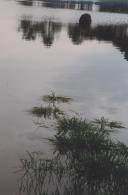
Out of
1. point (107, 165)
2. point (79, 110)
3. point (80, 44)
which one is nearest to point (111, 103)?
point (79, 110)

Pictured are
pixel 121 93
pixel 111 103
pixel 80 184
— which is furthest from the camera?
pixel 121 93

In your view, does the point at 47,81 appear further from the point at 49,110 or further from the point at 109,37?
the point at 109,37

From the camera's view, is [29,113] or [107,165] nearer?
[107,165]

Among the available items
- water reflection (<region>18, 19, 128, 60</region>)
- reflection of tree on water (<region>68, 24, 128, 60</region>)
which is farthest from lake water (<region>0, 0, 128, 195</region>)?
reflection of tree on water (<region>68, 24, 128, 60</region>)

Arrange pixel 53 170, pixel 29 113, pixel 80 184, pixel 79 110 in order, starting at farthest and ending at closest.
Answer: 1. pixel 79 110
2. pixel 29 113
3. pixel 53 170
4. pixel 80 184

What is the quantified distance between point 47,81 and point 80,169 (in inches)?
601

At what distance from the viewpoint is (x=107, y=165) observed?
1268 cm

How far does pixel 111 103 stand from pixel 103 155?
440 inches

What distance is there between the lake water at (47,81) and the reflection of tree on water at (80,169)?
22.6 inches

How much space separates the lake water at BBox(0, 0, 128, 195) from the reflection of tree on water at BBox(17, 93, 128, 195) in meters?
0.57

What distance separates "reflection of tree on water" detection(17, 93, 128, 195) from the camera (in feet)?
40.3

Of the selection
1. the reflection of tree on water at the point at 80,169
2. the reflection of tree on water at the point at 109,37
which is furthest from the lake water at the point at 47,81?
the reflection of tree on water at the point at 80,169

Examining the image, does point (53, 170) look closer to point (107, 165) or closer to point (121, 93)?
point (107, 165)

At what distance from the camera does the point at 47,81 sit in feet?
91.7
